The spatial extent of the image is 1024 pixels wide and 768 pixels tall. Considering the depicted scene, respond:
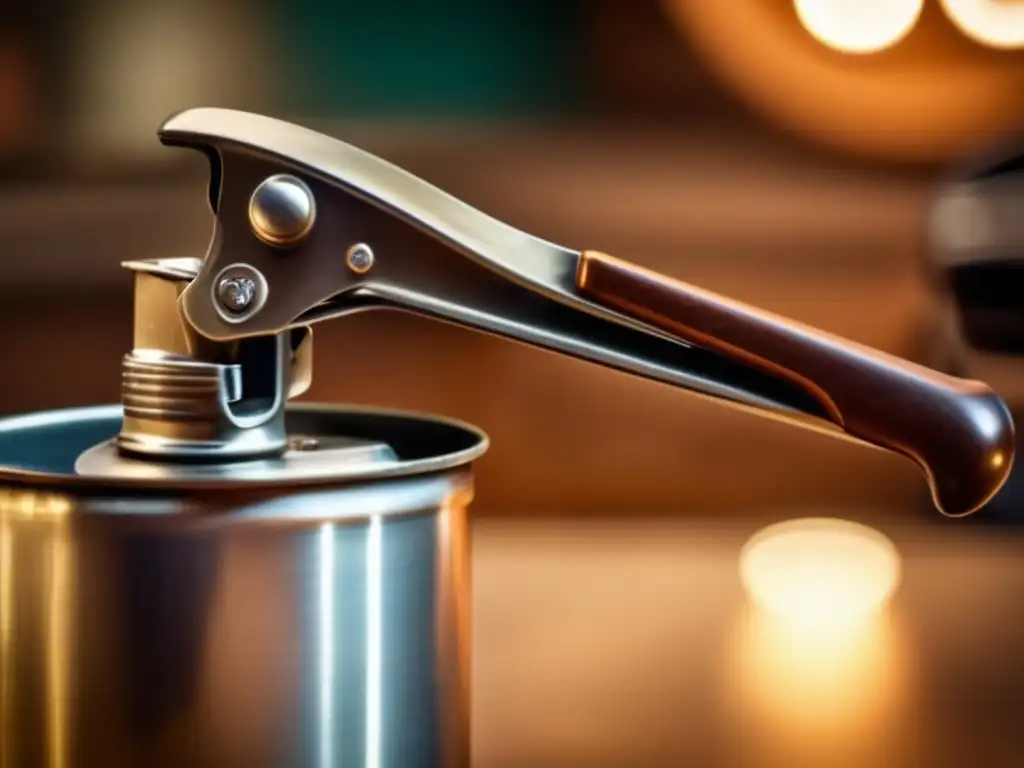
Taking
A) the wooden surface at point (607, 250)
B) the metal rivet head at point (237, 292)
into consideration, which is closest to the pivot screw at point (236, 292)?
the metal rivet head at point (237, 292)

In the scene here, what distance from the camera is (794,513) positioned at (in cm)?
78

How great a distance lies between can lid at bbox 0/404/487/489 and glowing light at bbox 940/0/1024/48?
467 mm

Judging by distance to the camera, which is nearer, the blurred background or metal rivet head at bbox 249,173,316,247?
metal rivet head at bbox 249,173,316,247

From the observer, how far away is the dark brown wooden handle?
14.1 inches

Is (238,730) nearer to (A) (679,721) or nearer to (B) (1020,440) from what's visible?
(A) (679,721)

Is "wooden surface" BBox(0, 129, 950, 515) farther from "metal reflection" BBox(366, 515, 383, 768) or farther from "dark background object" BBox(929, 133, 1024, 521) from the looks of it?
"metal reflection" BBox(366, 515, 383, 768)

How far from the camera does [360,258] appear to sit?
0.38 metres

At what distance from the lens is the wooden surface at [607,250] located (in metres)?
0.73

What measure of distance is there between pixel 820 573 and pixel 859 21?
323 millimetres

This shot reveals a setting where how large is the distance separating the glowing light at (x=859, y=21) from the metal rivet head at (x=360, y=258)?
1.47ft

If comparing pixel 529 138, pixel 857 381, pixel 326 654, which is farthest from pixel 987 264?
pixel 326 654

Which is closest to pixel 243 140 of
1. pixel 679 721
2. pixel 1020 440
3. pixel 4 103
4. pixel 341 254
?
pixel 341 254

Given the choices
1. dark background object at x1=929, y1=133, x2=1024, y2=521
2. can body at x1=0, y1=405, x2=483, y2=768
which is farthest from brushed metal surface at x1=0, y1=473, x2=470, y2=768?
dark background object at x1=929, y1=133, x2=1024, y2=521

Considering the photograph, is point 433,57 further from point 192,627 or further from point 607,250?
point 192,627
